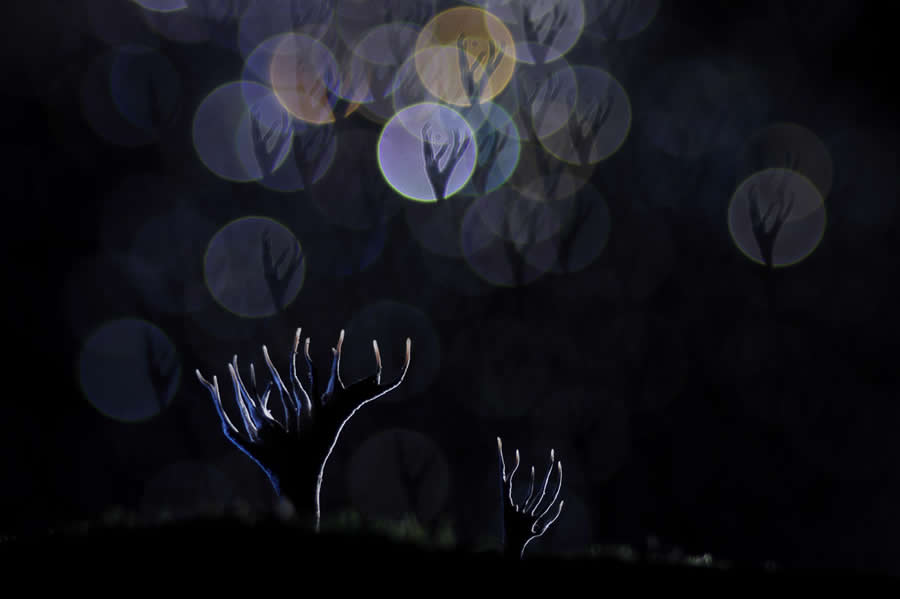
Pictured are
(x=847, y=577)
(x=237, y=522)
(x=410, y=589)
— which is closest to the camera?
(x=410, y=589)

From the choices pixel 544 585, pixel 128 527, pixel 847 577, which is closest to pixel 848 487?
pixel 847 577

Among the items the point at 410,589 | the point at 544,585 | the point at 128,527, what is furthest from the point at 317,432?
the point at 544,585

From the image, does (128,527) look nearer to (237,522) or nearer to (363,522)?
(237,522)

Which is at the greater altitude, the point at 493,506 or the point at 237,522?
the point at 237,522

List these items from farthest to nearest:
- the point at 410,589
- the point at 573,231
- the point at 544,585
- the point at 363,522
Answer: the point at 573,231
the point at 363,522
the point at 544,585
the point at 410,589

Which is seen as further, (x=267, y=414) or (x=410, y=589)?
(x=267, y=414)

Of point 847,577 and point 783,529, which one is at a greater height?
point 847,577

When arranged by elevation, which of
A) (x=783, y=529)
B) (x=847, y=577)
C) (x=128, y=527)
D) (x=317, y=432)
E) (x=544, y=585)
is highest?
(x=317, y=432)

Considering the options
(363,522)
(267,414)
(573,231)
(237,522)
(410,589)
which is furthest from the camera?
(573,231)

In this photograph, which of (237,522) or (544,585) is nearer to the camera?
(544,585)

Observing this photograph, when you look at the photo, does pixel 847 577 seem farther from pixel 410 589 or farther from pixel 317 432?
pixel 317 432
